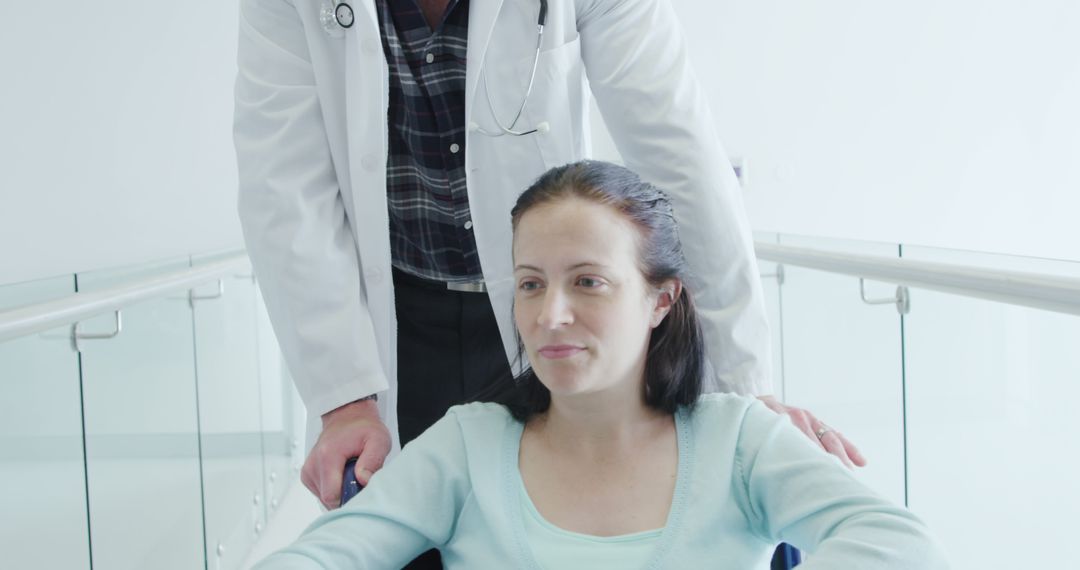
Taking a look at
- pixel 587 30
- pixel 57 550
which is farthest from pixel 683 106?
pixel 57 550

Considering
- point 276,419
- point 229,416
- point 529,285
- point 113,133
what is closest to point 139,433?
point 229,416

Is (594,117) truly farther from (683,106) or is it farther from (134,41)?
(683,106)

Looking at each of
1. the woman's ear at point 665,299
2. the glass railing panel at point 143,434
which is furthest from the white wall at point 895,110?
the woman's ear at point 665,299

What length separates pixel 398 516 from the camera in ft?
3.37

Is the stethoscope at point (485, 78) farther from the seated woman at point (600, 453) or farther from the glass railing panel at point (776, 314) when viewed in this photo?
the glass railing panel at point (776, 314)

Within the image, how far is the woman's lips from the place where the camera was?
105cm

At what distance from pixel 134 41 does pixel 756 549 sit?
3454mm

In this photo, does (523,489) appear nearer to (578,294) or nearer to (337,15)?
(578,294)

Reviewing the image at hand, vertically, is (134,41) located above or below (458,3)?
above

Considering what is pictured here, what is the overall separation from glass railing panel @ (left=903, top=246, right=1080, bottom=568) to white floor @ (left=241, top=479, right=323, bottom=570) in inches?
71.0

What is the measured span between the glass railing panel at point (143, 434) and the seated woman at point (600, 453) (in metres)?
0.92

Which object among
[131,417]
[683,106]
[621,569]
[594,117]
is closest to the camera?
[621,569]

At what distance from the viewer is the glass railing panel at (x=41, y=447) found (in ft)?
4.55

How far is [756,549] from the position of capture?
1035 millimetres
